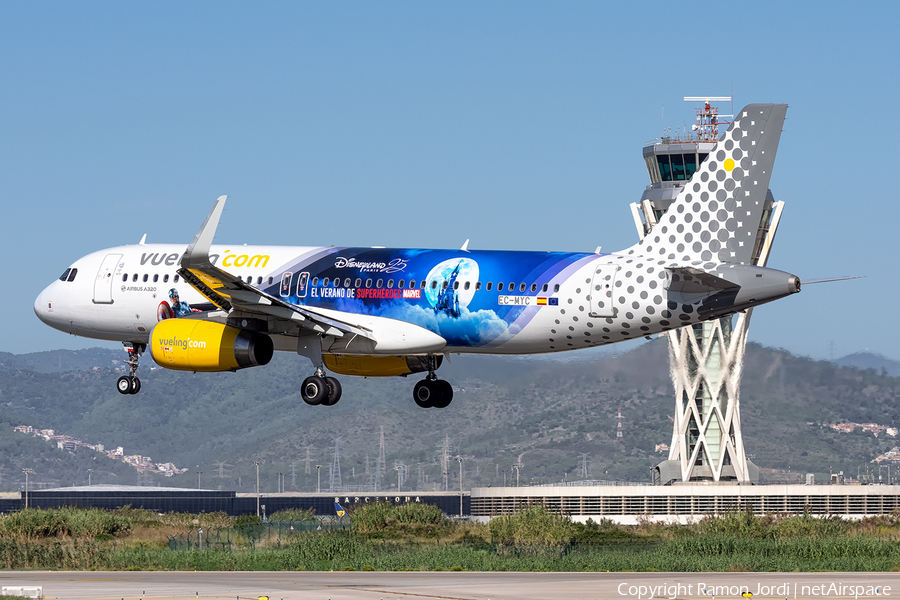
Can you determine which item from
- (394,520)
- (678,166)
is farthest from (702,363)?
(394,520)

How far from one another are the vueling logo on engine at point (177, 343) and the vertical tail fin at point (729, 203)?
576 inches

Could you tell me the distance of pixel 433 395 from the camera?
5031 centimetres

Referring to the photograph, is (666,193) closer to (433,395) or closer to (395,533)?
(395,533)

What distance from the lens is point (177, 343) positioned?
151 feet

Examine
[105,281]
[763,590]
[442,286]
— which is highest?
[105,281]

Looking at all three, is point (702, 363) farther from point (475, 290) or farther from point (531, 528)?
point (475, 290)

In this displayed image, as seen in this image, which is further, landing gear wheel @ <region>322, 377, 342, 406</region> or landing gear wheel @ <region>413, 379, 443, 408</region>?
landing gear wheel @ <region>413, 379, 443, 408</region>

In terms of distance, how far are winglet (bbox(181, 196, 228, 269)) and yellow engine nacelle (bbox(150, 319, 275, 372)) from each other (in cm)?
400

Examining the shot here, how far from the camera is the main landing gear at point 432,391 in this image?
5022cm

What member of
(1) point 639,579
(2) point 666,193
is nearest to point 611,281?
(1) point 639,579

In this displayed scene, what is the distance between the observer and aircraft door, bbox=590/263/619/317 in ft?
142

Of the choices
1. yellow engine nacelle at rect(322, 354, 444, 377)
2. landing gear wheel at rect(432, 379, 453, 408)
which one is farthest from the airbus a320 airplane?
landing gear wheel at rect(432, 379, 453, 408)

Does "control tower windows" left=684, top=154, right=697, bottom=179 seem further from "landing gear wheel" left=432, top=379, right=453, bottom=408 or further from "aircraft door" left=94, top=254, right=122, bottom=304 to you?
"aircraft door" left=94, top=254, right=122, bottom=304

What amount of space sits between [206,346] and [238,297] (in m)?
2.10
